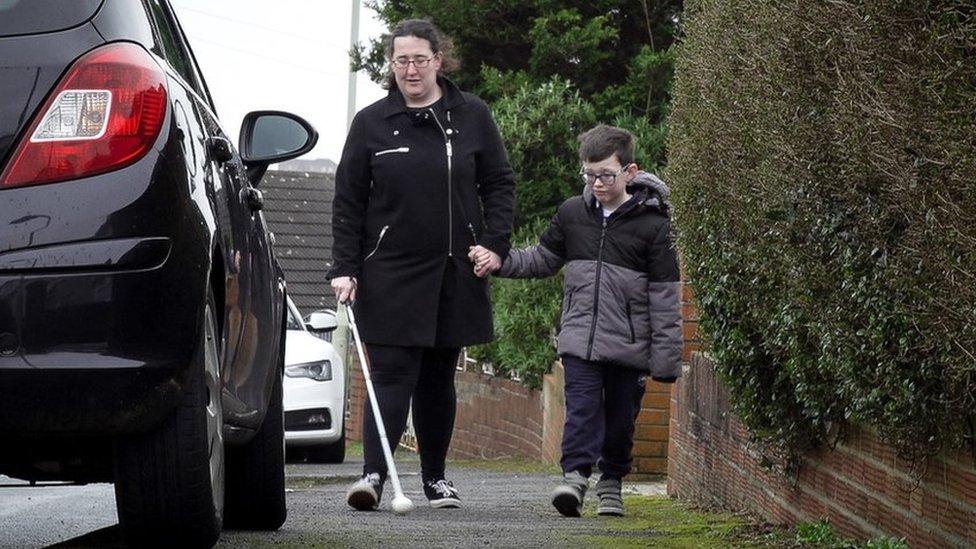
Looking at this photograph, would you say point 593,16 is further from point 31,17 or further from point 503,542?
point 31,17

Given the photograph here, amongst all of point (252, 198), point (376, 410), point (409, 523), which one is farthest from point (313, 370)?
point (252, 198)

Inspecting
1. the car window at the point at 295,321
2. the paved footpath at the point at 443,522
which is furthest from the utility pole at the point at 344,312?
the paved footpath at the point at 443,522

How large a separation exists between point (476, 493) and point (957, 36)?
18.4 feet

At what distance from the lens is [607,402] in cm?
788

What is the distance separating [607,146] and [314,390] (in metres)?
6.44

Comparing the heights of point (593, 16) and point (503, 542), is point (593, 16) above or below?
above

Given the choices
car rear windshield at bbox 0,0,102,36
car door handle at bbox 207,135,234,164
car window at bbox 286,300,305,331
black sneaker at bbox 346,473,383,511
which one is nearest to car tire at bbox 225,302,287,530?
car door handle at bbox 207,135,234,164

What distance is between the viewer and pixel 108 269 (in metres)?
3.76

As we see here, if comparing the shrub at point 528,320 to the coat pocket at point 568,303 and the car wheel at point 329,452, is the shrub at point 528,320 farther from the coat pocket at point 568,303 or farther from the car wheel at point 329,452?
the coat pocket at point 568,303

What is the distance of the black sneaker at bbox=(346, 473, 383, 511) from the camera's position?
23.4 feet

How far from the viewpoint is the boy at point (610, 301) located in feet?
25.0

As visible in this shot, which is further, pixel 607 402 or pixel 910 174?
pixel 607 402

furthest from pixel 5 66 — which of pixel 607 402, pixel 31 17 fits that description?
pixel 607 402

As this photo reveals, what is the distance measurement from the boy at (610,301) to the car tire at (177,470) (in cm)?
340
